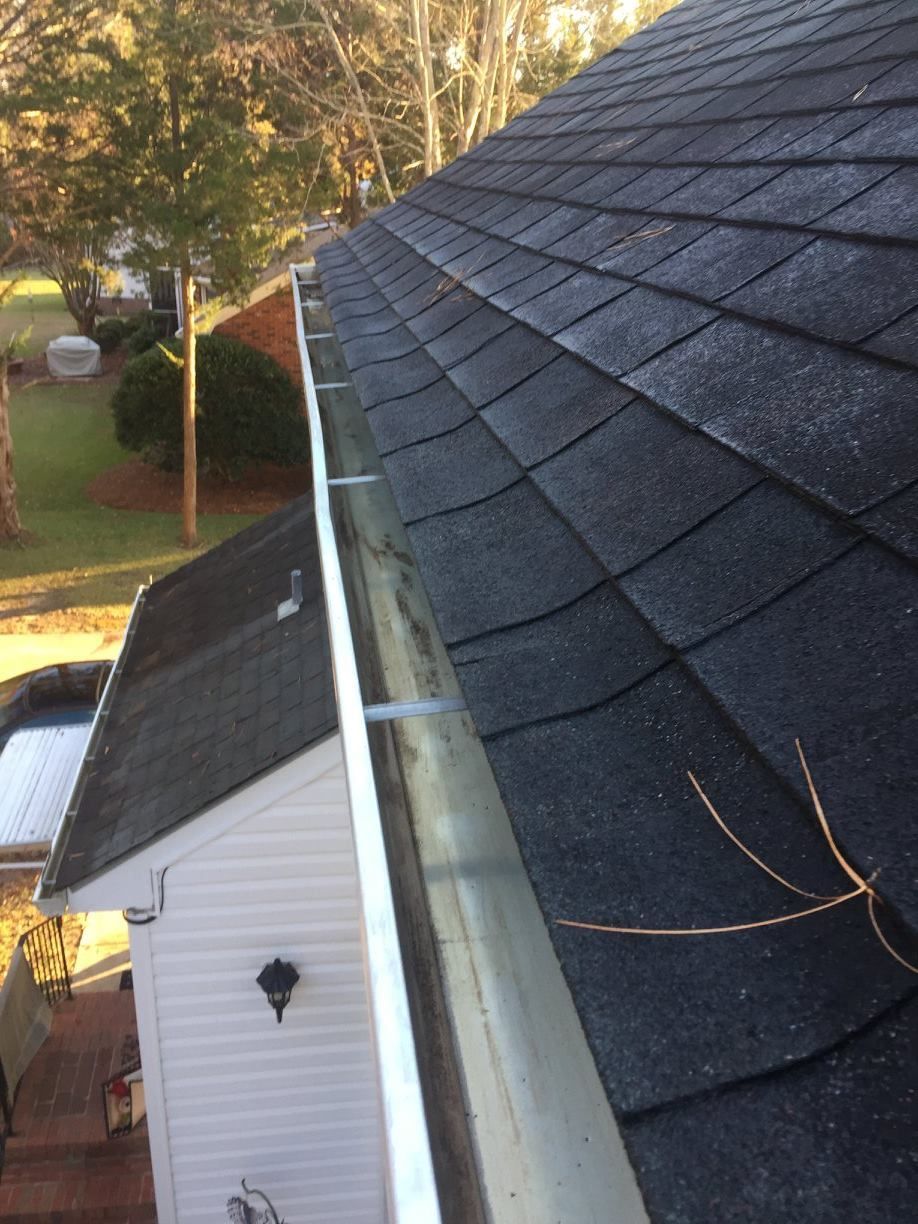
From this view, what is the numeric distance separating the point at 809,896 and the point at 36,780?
372 inches

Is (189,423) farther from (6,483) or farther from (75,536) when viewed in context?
(6,483)

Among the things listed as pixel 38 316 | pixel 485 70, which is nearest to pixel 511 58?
pixel 485 70

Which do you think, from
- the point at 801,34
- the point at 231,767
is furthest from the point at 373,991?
the point at 801,34

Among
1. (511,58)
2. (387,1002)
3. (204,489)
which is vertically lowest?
(204,489)

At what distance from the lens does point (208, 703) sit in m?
6.30

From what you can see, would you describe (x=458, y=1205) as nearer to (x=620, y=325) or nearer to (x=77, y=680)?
(x=620, y=325)

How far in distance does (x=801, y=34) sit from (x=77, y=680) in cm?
1108

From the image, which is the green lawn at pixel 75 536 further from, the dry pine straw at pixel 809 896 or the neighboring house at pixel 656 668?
the dry pine straw at pixel 809 896

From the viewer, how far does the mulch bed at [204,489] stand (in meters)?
21.0

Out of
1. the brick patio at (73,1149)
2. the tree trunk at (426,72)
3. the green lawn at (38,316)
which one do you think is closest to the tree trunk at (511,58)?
the tree trunk at (426,72)

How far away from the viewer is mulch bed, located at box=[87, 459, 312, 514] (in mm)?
20984

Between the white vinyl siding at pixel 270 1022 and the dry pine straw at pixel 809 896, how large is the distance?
4.08 m

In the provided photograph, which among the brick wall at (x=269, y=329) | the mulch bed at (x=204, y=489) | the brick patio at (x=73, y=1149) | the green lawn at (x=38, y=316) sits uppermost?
the brick wall at (x=269, y=329)

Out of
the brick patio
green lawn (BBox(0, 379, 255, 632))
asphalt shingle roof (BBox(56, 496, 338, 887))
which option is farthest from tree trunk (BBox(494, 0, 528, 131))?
the brick patio
